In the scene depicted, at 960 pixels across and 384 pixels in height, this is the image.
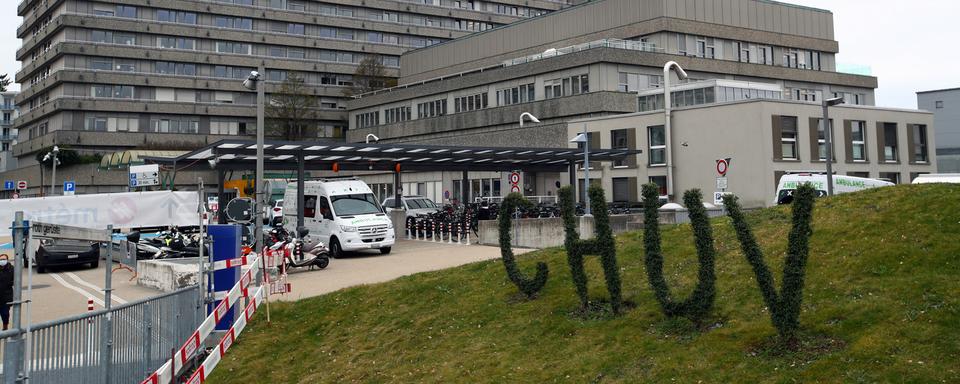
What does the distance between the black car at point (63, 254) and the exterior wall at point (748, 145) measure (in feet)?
93.6

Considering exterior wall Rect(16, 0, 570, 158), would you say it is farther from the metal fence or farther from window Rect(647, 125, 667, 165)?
the metal fence

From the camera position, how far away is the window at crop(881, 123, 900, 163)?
44438 millimetres

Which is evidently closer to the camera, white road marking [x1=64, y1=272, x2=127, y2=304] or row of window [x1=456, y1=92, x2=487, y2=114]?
white road marking [x1=64, y1=272, x2=127, y2=304]

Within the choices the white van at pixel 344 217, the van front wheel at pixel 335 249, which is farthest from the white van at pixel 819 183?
the van front wheel at pixel 335 249

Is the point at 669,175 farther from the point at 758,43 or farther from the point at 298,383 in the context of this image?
the point at 298,383

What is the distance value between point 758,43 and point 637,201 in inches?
869

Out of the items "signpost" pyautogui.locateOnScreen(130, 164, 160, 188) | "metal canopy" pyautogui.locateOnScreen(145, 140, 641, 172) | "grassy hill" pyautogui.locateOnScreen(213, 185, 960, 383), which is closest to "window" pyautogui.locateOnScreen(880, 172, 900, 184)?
"metal canopy" pyautogui.locateOnScreen(145, 140, 641, 172)

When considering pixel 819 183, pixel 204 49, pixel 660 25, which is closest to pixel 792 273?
pixel 819 183

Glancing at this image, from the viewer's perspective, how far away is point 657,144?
146ft

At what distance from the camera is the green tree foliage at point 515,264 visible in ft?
36.6

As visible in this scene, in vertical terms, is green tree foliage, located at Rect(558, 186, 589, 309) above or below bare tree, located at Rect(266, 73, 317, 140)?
below

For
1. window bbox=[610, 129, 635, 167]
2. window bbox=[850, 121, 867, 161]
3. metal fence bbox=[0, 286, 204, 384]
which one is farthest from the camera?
window bbox=[610, 129, 635, 167]

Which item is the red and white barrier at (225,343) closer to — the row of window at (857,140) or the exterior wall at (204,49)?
the row of window at (857,140)

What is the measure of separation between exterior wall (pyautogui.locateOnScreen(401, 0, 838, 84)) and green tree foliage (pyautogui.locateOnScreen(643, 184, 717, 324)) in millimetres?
49088
